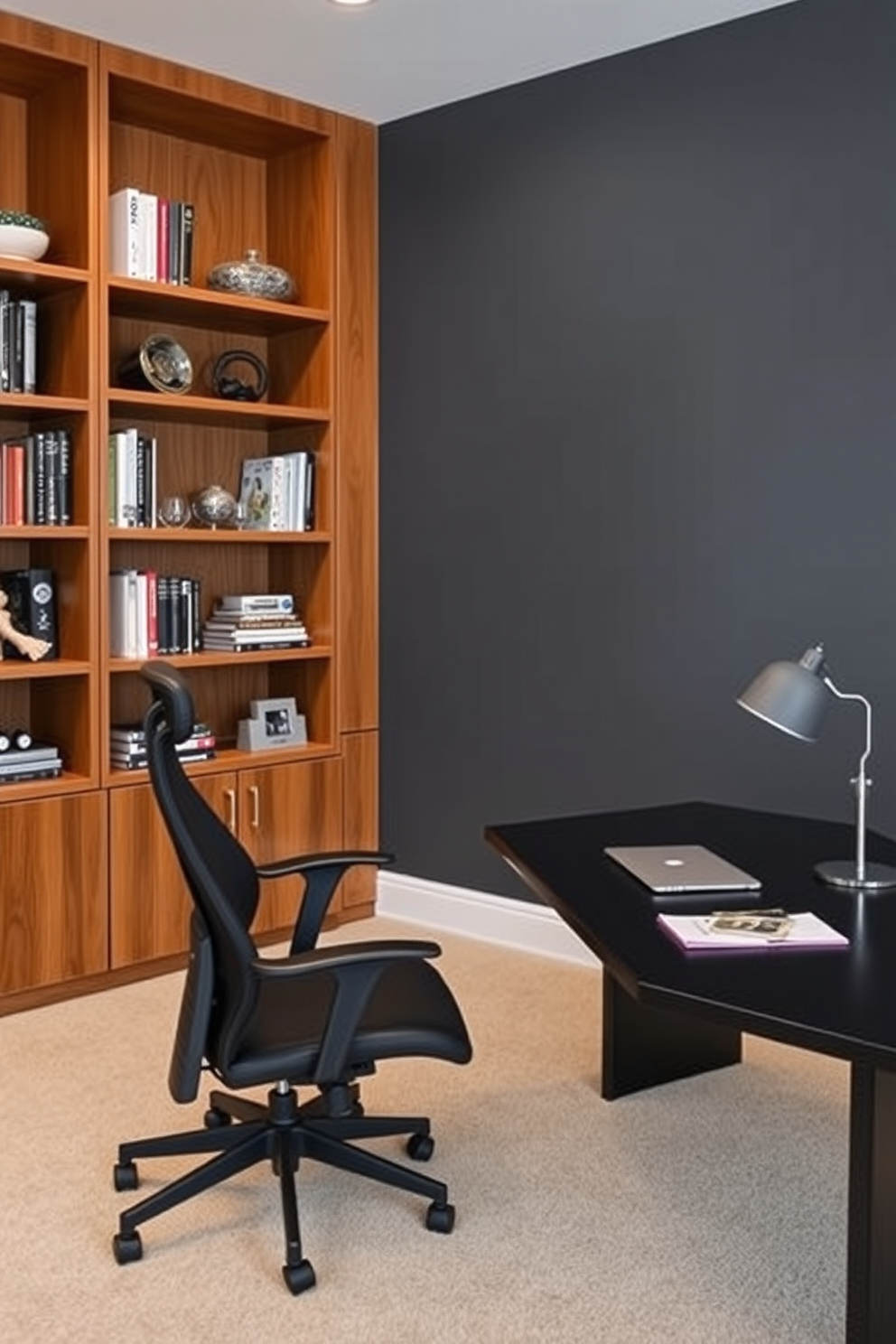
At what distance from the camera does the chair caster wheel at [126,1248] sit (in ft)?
7.92

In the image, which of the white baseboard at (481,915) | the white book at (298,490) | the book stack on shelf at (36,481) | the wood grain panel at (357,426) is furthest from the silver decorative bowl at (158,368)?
the white baseboard at (481,915)

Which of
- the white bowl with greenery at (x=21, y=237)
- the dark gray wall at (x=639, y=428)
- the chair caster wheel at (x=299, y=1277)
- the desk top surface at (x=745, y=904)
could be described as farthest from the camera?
the white bowl with greenery at (x=21, y=237)

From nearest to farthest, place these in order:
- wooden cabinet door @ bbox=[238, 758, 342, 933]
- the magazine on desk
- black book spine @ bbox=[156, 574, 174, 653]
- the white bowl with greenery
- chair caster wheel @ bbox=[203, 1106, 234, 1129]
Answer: the magazine on desk → chair caster wheel @ bbox=[203, 1106, 234, 1129] → the white bowl with greenery → black book spine @ bbox=[156, 574, 174, 653] → wooden cabinet door @ bbox=[238, 758, 342, 933]

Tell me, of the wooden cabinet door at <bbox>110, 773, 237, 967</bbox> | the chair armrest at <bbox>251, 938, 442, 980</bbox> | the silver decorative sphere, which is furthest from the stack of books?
the chair armrest at <bbox>251, 938, 442, 980</bbox>

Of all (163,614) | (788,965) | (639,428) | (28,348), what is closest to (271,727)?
(163,614)

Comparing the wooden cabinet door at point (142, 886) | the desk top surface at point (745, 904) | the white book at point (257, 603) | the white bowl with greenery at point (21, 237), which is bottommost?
the wooden cabinet door at point (142, 886)

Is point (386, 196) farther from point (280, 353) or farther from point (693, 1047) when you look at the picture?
point (693, 1047)

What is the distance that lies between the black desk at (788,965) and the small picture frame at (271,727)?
164cm

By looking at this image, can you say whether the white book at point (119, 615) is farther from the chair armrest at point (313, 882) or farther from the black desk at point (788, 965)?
the black desk at point (788, 965)

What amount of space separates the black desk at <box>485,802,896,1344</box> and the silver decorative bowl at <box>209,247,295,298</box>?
7.02 ft

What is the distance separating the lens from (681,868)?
8.29 ft

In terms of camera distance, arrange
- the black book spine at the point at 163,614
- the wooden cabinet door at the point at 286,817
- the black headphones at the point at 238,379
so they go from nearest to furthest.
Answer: the black book spine at the point at 163,614 → the wooden cabinet door at the point at 286,817 → the black headphones at the point at 238,379

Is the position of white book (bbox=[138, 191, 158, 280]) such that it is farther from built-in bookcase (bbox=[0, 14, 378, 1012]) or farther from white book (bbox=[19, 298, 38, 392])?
white book (bbox=[19, 298, 38, 392])

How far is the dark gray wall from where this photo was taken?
138 inches
